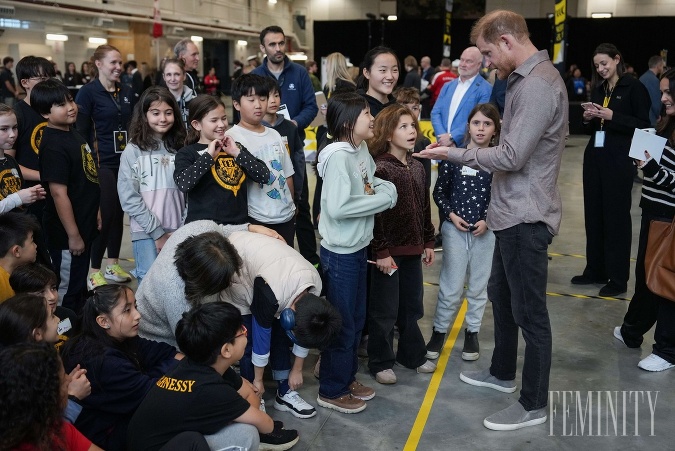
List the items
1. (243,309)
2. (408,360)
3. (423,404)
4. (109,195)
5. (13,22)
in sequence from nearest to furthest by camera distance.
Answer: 1. (243,309)
2. (423,404)
3. (408,360)
4. (109,195)
5. (13,22)

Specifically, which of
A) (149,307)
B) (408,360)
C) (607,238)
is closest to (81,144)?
(149,307)

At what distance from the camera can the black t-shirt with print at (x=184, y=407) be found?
2.46 meters

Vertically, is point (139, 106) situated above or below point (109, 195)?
above

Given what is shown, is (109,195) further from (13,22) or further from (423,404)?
(13,22)

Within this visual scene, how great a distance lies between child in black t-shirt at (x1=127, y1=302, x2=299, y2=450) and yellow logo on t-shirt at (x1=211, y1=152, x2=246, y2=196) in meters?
1.09

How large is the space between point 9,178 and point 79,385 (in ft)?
5.11

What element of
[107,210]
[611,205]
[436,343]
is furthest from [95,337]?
[611,205]

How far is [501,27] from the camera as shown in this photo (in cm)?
303

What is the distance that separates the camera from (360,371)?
3.88 meters

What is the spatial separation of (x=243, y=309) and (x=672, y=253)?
92.9 inches

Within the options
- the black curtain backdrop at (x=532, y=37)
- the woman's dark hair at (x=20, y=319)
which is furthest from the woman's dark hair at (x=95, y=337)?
the black curtain backdrop at (x=532, y=37)

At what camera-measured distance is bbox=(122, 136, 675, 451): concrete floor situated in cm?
312

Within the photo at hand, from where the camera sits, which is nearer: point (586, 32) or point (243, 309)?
point (243, 309)

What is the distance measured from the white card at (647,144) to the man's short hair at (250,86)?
6.90 feet
